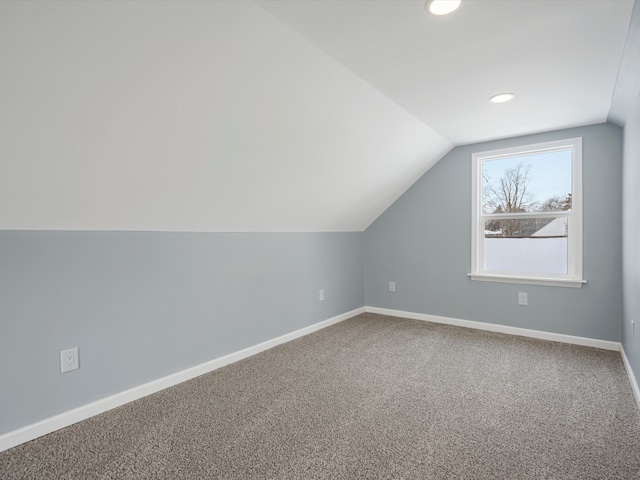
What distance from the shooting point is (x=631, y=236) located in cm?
246

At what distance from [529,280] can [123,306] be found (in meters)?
3.47

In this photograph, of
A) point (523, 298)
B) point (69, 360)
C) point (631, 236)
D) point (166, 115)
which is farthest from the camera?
point (523, 298)

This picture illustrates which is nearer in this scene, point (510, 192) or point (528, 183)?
point (528, 183)

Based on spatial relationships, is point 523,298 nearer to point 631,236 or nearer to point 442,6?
point 631,236

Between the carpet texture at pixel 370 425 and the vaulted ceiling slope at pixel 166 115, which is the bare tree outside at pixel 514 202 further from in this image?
the vaulted ceiling slope at pixel 166 115

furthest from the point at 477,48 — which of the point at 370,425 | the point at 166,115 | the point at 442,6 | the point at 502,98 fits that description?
the point at 370,425

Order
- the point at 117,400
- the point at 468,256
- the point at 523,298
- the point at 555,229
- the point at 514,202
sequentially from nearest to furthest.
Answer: the point at 117,400 < the point at 555,229 < the point at 523,298 < the point at 514,202 < the point at 468,256

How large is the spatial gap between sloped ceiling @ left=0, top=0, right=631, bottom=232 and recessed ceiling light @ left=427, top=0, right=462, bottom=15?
0.06 metres

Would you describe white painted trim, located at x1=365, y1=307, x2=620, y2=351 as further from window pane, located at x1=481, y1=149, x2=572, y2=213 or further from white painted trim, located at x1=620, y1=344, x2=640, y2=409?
window pane, located at x1=481, y1=149, x2=572, y2=213

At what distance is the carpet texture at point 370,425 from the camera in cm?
162

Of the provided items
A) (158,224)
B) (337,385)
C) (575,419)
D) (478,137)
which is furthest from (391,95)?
(575,419)

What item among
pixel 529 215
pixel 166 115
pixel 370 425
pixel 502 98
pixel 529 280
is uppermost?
pixel 502 98

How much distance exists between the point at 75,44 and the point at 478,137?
334 centimetres

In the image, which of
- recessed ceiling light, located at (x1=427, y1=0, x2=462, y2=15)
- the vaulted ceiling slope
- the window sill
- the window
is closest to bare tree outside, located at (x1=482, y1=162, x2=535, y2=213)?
the window
